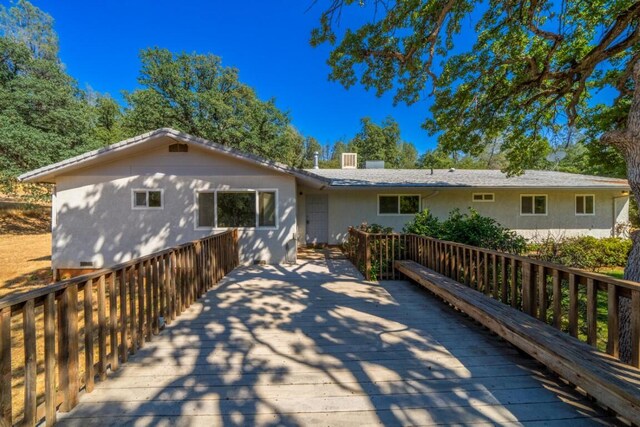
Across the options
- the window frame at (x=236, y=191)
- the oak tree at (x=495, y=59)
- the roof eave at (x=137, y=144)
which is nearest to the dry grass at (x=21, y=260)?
the roof eave at (x=137, y=144)

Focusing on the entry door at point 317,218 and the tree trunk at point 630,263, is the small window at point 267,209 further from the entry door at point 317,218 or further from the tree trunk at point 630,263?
the tree trunk at point 630,263

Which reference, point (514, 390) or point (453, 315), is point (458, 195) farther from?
point (514, 390)

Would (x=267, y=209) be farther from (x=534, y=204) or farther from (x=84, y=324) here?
(x=534, y=204)

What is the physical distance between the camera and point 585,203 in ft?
38.5

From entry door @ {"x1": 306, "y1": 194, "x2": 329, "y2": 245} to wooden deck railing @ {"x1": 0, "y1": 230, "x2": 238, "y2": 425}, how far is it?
702 centimetres

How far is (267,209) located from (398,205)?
19.6 feet

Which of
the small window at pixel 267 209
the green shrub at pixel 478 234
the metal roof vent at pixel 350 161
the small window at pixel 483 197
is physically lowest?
the green shrub at pixel 478 234

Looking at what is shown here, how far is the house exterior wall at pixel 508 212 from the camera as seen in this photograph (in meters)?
→ 11.6

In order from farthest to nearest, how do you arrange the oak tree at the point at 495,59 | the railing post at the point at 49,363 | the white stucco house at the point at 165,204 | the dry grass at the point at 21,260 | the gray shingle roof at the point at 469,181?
the gray shingle roof at the point at 469,181 → the white stucco house at the point at 165,204 → the oak tree at the point at 495,59 → the dry grass at the point at 21,260 → the railing post at the point at 49,363

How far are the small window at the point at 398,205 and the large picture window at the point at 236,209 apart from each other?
5348 mm

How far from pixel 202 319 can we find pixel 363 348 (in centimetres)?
217

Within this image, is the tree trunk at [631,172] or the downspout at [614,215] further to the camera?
the downspout at [614,215]

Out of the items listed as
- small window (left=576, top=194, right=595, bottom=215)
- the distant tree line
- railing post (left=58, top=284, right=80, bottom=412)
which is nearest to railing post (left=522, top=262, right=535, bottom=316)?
railing post (left=58, top=284, right=80, bottom=412)

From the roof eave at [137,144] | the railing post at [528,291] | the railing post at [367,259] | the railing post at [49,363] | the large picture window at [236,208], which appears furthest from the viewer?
the large picture window at [236,208]
